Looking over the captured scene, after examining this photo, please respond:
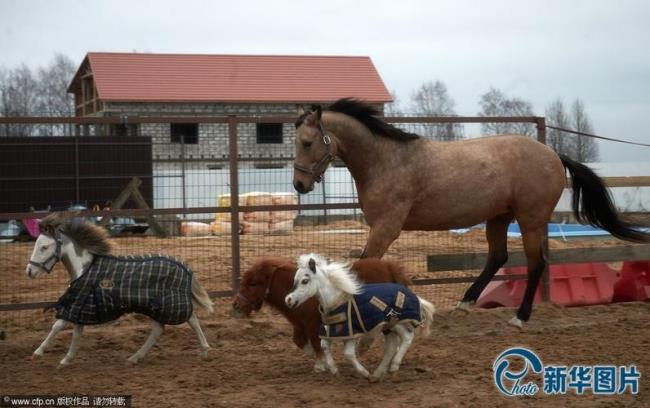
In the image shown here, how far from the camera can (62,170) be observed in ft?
47.9

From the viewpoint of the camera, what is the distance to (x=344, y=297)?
6254 millimetres

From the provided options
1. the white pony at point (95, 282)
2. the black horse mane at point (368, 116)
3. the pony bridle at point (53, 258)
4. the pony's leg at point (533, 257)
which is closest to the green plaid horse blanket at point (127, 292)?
the white pony at point (95, 282)

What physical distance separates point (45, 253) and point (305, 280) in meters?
2.41

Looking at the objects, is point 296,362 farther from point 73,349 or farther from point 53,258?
point 53,258

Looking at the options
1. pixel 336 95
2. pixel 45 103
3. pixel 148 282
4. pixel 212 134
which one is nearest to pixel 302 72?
pixel 336 95

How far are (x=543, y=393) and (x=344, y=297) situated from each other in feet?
5.11

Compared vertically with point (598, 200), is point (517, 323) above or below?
below

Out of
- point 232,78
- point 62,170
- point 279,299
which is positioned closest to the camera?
point 279,299

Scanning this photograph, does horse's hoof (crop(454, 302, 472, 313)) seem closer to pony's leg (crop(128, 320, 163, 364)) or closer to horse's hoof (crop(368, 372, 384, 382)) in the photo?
horse's hoof (crop(368, 372, 384, 382))

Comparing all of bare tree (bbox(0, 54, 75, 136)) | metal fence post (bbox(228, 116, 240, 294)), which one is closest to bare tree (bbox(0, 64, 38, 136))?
bare tree (bbox(0, 54, 75, 136))

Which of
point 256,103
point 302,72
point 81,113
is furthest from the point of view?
point 81,113

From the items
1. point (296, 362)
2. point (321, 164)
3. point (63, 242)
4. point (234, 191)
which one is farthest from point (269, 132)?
point (296, 362)

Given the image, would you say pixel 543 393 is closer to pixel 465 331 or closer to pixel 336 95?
pixel 465 331

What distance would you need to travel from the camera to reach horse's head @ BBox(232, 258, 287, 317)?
658cm
